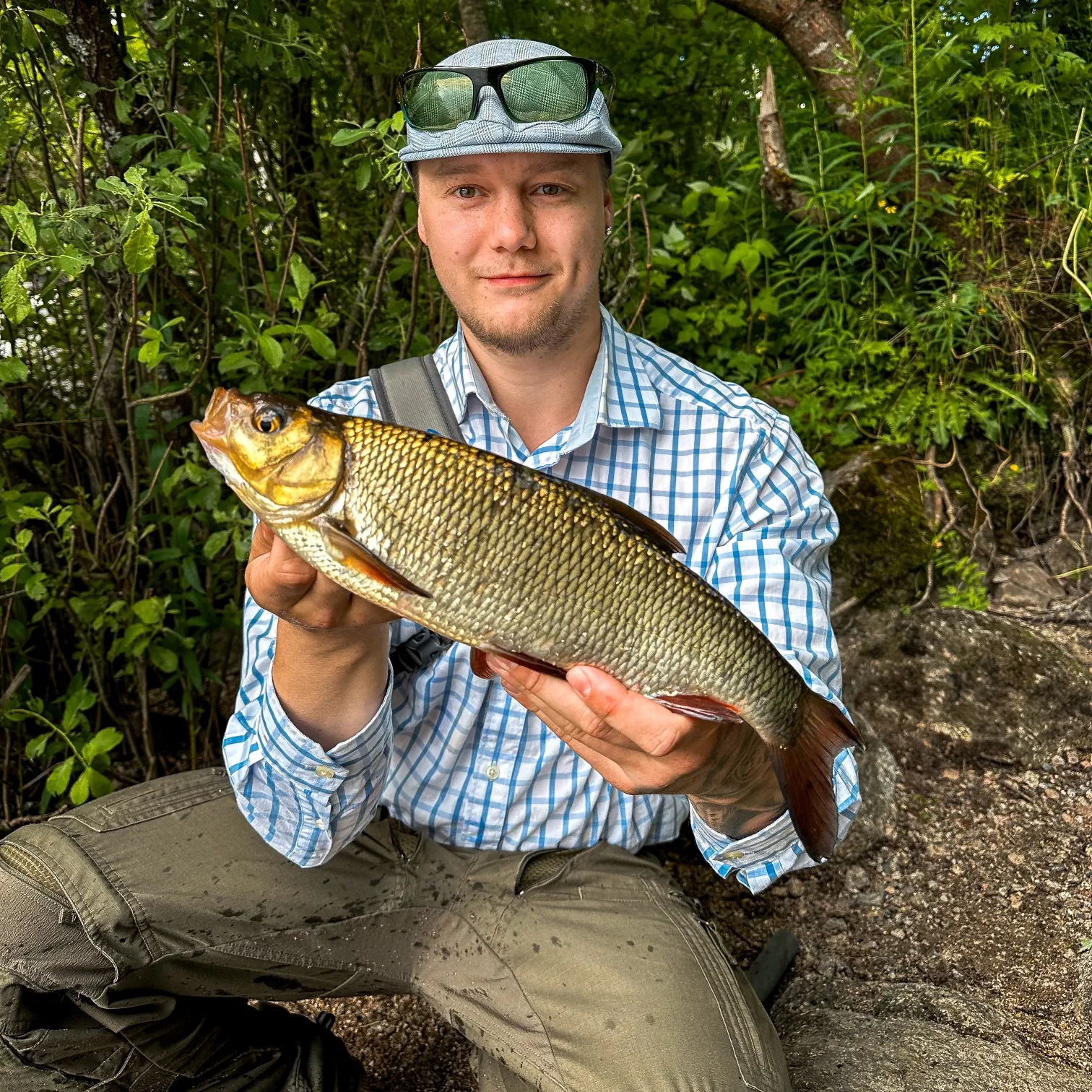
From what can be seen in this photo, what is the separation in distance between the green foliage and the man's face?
485 mm

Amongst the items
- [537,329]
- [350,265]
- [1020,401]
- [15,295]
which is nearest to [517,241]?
[537,329]

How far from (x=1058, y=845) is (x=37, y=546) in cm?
332

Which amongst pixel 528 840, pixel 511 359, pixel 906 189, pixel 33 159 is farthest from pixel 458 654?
pixel 906 189

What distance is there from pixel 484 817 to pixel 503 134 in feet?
5.21

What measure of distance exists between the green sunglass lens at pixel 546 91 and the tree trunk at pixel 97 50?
4.45 ft

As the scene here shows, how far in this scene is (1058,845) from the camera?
10.00 ft

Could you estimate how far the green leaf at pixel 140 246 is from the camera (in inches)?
93.6

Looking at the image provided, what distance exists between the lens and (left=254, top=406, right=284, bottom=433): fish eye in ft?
5.52

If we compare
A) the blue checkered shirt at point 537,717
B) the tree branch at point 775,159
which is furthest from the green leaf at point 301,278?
the tree branch at point 775,159

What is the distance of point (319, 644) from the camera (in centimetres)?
196

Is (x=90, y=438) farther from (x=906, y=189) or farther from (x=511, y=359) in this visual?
(x=906, y=189)

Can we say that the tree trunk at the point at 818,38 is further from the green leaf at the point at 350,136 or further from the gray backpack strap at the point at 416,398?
the gray backpack strap at the point at 416,398

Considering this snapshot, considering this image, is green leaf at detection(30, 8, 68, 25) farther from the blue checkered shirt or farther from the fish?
the fish

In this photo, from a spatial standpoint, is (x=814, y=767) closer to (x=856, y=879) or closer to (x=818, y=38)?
(x=856, y=879)
